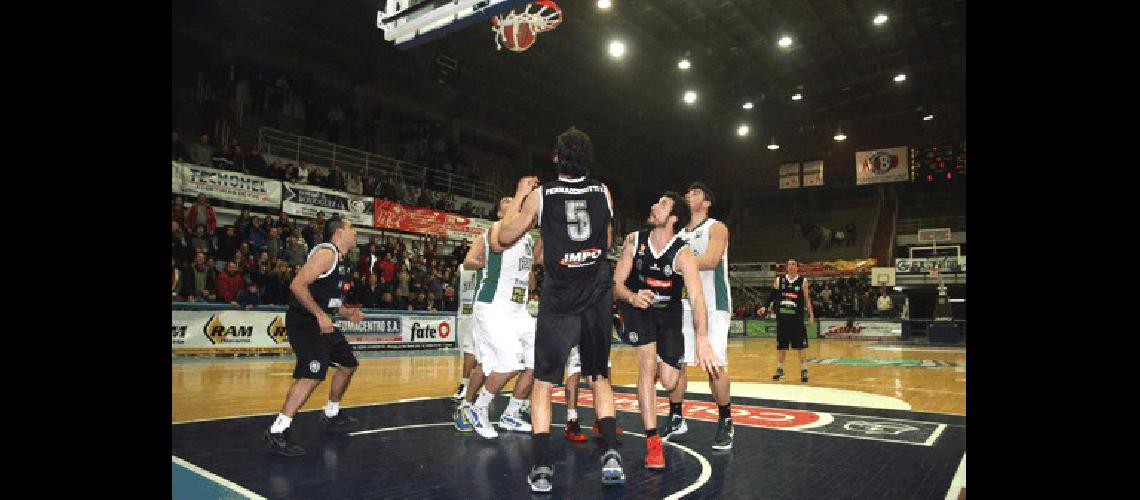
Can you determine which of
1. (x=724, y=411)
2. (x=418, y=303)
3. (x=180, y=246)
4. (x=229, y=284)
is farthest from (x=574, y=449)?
(x=418, y=303)

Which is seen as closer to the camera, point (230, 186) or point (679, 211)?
point (679, 211)

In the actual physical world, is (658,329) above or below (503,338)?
above

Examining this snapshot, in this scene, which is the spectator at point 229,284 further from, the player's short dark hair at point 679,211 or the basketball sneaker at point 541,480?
the basketball sneaker at point 541,480

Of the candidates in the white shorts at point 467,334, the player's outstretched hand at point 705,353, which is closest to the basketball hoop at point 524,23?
the white shorts at point 467,334

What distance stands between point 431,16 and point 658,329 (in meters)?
5.11

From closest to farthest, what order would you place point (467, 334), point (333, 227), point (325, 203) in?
point (333, 227), point (467, 334), point (325, 203)

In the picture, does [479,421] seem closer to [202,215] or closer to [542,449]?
[542,449]

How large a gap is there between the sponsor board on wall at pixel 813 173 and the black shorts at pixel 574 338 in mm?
29523

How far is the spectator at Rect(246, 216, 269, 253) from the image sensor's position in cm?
1499

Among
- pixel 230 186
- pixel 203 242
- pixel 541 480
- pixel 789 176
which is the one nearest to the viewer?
pixel 541 480

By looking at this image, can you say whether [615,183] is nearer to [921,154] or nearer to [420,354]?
[921,154]

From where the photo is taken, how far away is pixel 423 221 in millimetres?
19891
